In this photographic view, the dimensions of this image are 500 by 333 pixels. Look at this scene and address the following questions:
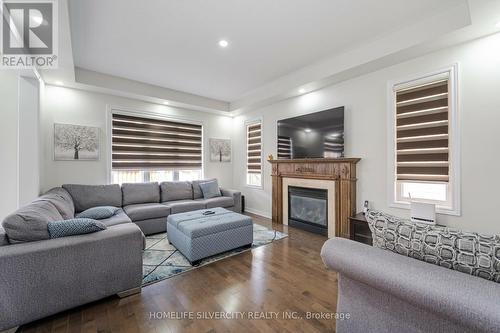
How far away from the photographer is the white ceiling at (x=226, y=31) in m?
2.29

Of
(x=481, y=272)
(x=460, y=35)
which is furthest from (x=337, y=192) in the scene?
(x=481, y=272)

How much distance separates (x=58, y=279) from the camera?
1.72 m

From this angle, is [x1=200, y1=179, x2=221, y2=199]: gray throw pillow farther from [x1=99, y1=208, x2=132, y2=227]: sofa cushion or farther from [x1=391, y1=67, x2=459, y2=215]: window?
[x1=391, y1=67, x2=459, y2=215]: window

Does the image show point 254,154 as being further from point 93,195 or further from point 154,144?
point 93,195

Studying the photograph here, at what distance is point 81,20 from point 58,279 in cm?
275

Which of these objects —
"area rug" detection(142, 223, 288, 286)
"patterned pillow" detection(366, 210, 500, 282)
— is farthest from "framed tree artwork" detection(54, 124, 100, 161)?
"patterned pillow" detection(366, 210, 500, 282)

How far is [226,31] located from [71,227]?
2.71 meters

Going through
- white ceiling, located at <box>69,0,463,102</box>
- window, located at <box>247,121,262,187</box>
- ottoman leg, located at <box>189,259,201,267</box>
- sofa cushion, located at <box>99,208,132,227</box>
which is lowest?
ottoman leg, located at <box>189,259,201,267</box>

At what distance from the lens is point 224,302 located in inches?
78.2

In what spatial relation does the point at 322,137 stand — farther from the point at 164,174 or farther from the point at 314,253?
the point at 164,174

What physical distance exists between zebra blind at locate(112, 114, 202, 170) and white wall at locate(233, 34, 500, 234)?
2.79m

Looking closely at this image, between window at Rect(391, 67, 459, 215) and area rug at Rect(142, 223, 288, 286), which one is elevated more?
window at Rect(391, 67, 459, 215)

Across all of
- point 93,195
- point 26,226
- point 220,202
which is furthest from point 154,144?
point 26,226

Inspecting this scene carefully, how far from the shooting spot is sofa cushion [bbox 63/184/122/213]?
3.66m
